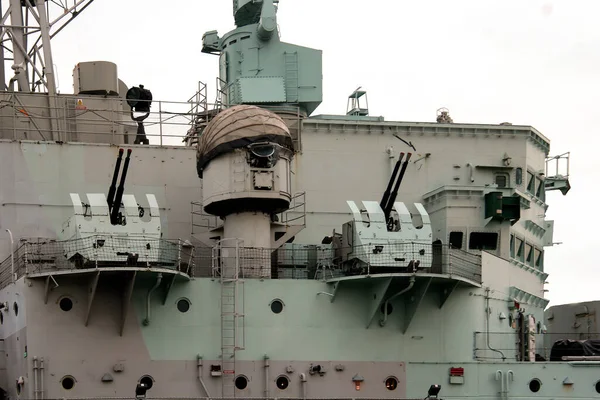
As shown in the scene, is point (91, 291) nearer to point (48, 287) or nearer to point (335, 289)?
point (48, 287)

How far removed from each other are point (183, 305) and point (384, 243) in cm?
514

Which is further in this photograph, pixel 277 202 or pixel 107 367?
pixel 277 202

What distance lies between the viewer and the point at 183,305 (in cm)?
3155

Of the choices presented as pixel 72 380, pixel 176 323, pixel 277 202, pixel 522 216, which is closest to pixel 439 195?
pixel 522 216

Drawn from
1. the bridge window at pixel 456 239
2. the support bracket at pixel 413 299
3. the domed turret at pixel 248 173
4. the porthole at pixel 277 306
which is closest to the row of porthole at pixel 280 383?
the support bracket at pixel 413 299

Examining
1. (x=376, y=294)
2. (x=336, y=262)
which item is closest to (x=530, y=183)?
(x=336, y=262)

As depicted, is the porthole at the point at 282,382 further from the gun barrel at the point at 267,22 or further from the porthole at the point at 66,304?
the gun barrel at the point at 267,22

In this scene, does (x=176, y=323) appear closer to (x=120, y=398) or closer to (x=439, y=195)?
(x=120, y=398)

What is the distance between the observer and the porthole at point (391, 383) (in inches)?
1256

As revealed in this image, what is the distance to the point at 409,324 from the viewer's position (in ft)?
107

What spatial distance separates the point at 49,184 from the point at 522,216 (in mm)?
13701

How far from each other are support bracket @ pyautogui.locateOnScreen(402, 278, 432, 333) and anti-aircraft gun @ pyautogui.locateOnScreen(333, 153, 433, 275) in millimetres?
522

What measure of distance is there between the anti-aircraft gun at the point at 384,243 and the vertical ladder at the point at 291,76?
7729 mm

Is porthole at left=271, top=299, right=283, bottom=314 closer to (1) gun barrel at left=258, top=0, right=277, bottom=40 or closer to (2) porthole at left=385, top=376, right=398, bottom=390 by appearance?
(2) porthole at left=385, top=376, right=398, bottom=390
